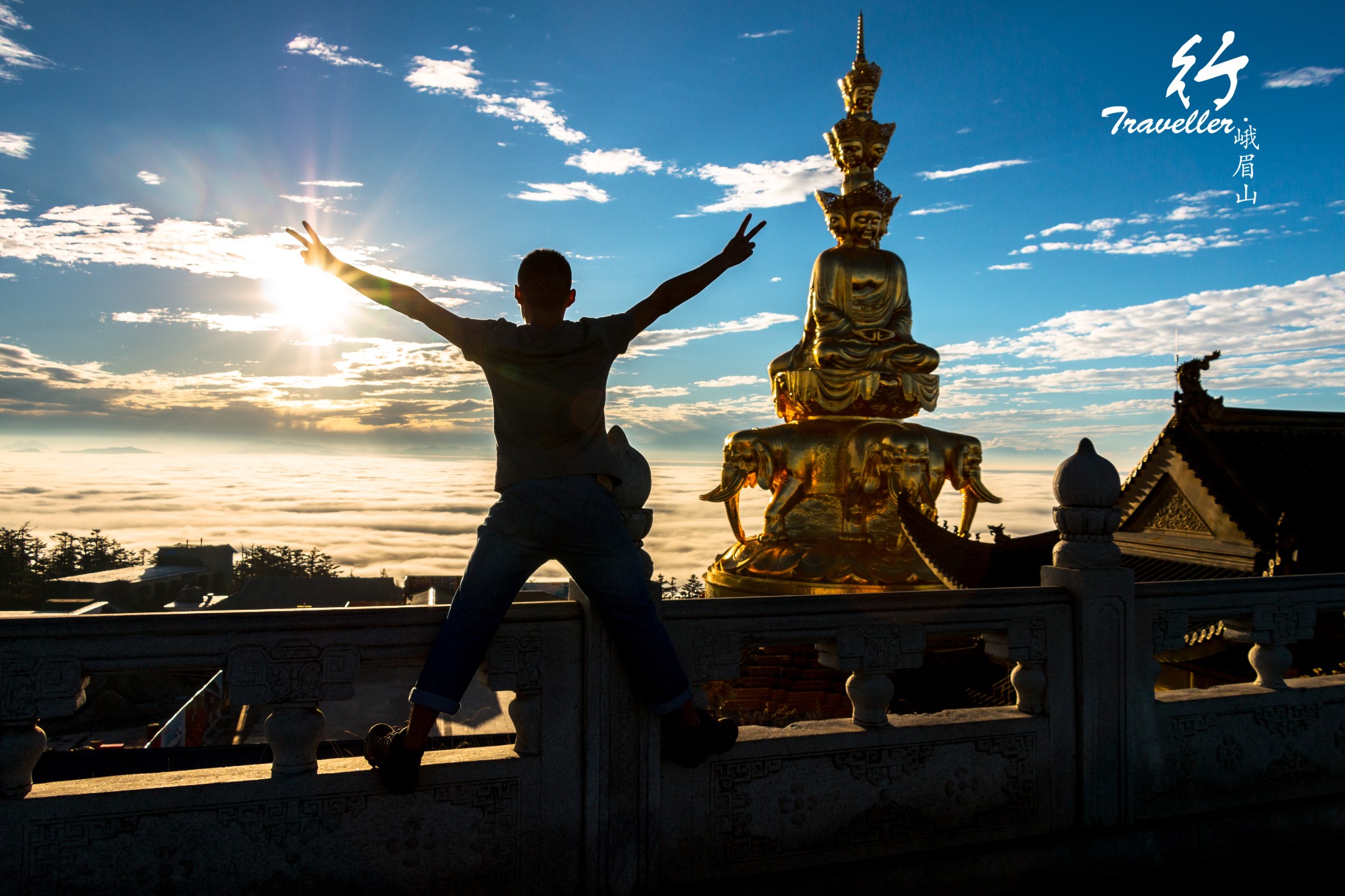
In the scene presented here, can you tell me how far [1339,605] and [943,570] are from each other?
15.2ft

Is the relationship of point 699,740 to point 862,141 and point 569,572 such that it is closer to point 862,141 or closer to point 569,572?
point 569,572

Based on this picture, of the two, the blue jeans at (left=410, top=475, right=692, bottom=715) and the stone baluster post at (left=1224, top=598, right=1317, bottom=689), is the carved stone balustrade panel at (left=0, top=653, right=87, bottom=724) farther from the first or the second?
the stone baluster post at (left=1224, top=598, right=1317, bottom=689)

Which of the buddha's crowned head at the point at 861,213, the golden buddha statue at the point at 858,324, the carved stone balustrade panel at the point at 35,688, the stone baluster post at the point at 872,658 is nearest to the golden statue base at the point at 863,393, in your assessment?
the golden buddha statue at the point at 858,324

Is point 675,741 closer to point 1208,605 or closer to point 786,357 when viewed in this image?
point 1208,605

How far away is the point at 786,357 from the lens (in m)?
12.5

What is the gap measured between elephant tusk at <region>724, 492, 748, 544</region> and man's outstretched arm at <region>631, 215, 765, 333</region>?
9415mm

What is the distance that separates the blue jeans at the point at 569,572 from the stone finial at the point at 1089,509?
214cm

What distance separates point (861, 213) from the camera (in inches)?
492

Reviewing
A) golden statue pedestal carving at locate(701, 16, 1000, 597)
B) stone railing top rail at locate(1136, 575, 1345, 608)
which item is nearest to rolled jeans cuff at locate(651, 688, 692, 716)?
stone railing top rail at locate(1136, 575, 1345, 608)

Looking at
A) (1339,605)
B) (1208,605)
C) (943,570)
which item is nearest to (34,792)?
(1208,605)

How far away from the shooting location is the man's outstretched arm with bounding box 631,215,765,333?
3127 mm

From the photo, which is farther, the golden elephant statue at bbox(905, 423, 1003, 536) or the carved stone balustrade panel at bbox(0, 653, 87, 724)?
the golden elephant statue at bbox(905, 423, 1003, 536)

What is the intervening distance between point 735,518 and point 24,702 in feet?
33.9

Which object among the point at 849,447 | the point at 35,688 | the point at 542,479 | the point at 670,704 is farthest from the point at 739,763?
the point at 849,447
